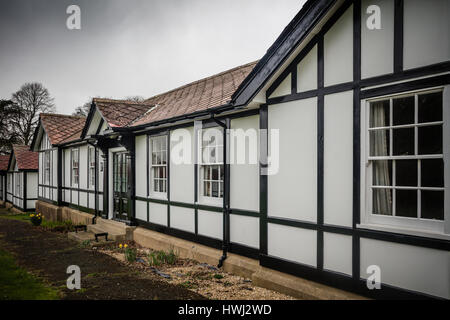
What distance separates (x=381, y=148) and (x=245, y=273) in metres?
3.45

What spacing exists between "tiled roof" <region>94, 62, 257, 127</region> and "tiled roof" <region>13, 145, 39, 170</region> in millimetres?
12783

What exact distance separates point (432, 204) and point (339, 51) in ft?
8.15

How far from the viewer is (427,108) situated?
3.85 meters

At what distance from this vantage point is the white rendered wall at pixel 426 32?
3.60m

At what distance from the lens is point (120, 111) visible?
10.5 m

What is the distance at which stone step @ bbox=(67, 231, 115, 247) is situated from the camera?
9.58 meters

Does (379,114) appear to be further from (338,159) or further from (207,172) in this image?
(207,172)

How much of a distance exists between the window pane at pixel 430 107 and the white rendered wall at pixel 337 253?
6.20 ft

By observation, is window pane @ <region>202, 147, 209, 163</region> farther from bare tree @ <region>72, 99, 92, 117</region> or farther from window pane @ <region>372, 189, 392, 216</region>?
bare tree @ <region>72, 99, 92, 117</region>

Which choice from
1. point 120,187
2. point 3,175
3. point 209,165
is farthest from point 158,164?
point 3,175

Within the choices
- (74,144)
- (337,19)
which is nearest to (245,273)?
(337,19)

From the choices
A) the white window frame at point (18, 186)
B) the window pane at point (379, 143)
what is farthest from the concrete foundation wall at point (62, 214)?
the window pane at point (379, 143)

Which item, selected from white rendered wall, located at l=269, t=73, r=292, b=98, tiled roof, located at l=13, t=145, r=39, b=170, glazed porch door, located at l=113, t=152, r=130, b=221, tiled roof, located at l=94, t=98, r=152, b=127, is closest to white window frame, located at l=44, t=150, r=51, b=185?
tiled roof, located at l=13, t=145, r=39, b=170

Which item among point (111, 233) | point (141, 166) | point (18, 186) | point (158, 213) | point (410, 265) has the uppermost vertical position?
point (141, 166)
